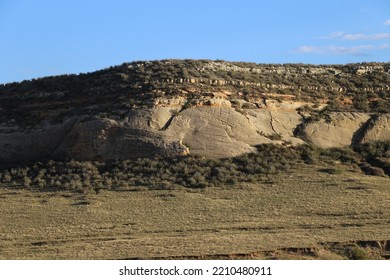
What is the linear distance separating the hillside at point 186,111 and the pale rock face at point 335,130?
0.15ft

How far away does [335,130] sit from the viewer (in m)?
26.9

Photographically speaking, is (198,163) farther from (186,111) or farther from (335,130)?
(335,130)

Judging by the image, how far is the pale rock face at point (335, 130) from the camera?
26.3 metres

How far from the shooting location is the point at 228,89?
90.9 ft

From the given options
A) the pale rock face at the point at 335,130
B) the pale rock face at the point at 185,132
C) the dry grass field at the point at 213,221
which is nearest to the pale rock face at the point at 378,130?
the pale rock face at the point at 185,132

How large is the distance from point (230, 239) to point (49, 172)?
36.3 ft

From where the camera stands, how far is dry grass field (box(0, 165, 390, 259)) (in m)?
15.3

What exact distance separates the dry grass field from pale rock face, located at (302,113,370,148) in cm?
281

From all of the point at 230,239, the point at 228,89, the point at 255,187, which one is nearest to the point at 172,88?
the point at 228,89

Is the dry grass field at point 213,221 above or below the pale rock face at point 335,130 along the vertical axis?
below

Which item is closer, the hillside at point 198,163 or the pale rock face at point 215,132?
the hillside at point 198,163

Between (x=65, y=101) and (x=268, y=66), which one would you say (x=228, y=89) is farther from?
(x=65, y=101)

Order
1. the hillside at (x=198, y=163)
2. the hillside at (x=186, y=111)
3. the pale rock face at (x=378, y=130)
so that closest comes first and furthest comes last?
→ the hillside at (x=198, y=163), the hillside at (x=186, y=111), the pale rock face at (x=378, y=130)

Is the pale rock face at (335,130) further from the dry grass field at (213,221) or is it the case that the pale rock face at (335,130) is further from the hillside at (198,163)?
the dry grass field at (213,221)
